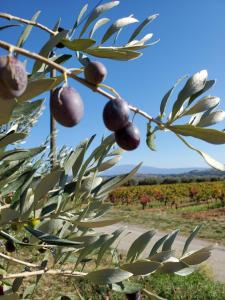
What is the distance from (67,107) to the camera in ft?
1.86

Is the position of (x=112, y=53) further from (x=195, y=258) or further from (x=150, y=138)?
(x=195, y=258)

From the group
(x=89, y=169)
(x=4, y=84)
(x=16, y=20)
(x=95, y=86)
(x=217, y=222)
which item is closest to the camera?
(x=4, y=84)

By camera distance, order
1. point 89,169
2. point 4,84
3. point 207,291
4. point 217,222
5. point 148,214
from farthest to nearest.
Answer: point 148,214
point 217,222
point 207,291
point 89,169
point 4,84

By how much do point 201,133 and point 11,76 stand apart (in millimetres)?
434

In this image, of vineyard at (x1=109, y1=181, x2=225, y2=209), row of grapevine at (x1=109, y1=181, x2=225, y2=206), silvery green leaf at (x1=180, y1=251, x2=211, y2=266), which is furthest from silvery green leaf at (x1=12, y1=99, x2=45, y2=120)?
row of grapevine at (x1=109, y1=181, x2=225, y2=206)

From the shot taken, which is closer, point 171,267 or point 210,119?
point 210,119

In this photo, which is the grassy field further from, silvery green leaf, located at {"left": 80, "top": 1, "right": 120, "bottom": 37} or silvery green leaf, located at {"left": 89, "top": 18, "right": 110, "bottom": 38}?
silvery green leaf, located at {"left": 80, "top": 1, "right": 120, "bottom": 37}

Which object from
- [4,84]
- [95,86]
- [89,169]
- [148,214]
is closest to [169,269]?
[89,169]

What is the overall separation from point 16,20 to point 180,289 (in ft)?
21.0

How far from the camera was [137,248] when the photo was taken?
1.43m

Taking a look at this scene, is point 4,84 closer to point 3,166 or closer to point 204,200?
point 3,166

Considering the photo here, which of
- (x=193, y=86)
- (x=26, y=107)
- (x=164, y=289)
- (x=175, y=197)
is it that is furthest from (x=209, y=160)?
(x=175, y=197)

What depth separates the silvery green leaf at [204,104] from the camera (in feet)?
3.23

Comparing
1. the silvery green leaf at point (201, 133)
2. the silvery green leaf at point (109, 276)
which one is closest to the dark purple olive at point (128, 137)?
the silvery green leaf at point (201, 133)
